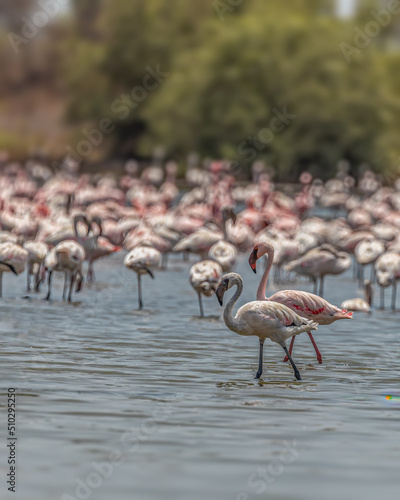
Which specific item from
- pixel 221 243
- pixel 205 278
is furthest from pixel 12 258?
pixel 221 243

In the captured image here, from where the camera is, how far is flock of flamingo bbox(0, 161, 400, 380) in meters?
10.4

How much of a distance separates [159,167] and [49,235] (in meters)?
33.1

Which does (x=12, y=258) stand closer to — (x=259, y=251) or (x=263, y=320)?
(x=259, y=251)

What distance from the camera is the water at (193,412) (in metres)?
6.15

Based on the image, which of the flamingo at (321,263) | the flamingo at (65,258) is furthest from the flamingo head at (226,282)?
the flamingo at (321,263)

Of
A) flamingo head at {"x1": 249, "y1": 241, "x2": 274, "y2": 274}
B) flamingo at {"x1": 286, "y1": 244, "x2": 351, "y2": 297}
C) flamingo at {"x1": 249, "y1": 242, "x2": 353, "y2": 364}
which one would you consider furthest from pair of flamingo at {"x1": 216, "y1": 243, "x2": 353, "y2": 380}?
flamingo at {"x1": 286, "y1": 244, "x2": 351, "y2": 297}

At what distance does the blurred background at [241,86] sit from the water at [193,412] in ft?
108

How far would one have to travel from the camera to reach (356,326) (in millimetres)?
13719

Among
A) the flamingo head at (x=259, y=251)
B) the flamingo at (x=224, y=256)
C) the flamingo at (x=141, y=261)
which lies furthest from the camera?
the flamingo at (x=224, y=256)

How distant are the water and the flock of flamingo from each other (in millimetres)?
558

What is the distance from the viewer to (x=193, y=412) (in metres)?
7.97

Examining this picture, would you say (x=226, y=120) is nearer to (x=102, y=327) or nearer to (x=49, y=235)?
(x=49, y=235)

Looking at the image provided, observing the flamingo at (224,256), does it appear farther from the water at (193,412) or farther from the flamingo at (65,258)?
the water at (193,412)

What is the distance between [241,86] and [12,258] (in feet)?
109
